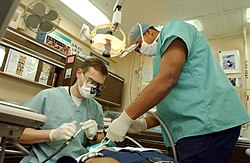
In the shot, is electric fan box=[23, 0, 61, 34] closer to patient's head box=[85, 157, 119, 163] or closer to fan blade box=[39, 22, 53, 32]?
fan blade box=[39, 22, 53, 32]

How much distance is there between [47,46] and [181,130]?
2.09 m

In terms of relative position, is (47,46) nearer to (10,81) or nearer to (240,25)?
(10,81)

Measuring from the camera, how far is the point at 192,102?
0.94 metres

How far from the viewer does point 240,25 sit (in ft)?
9.41

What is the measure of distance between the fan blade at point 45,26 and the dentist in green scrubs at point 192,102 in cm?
165

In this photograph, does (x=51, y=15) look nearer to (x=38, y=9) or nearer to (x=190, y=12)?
(x=38, y=9)

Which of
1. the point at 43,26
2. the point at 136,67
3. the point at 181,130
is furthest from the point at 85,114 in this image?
the point at 136,67

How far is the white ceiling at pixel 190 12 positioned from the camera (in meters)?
2.56

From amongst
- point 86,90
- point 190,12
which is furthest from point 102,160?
point 190,12

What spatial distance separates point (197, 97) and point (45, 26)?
191cm

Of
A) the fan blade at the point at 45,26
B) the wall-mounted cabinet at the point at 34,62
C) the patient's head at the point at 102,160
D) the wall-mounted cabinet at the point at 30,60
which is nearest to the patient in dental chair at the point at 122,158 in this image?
the patient's head at the point at 102,160

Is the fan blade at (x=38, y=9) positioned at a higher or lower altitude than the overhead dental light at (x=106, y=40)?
higher

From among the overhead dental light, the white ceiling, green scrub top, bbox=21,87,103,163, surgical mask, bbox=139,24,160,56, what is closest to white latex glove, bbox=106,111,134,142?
green scrub top, bbox=21,87,103,163

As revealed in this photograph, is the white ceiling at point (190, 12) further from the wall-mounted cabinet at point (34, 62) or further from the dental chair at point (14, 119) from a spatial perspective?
the dental chair at point (14, 119)
